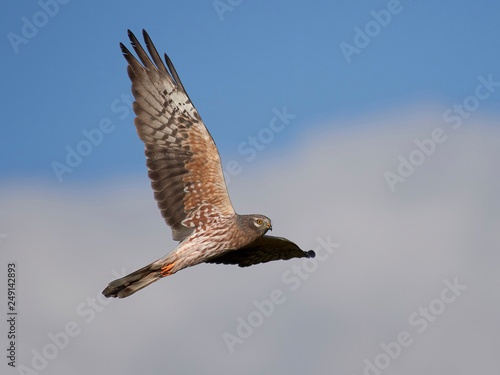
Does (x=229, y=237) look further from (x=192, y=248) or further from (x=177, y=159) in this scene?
(x=177, y=159)

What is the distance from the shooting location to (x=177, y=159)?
14352 millimetres

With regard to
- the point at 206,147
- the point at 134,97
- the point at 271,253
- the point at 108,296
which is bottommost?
the point at 271,253

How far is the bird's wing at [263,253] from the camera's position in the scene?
49.7ft

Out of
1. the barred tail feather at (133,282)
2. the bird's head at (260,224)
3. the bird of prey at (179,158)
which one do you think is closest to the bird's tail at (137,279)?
the barred tail feather at (133,282)

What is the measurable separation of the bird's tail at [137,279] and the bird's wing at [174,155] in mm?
910

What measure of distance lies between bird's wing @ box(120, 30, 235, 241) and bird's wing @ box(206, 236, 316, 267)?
108 cm

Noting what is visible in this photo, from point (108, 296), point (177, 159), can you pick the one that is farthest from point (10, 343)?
point (177, 159)

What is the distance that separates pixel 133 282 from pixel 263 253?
313 centimetres

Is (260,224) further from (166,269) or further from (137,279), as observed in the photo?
(137,279)

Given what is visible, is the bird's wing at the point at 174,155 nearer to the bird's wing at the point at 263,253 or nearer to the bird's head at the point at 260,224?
the bird's head at the point at 260,224

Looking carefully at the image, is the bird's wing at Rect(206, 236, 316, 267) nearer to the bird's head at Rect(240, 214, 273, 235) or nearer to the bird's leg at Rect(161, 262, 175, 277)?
the bird's head at Rect(240, 214, 273, 235)

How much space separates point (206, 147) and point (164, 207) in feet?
4.22

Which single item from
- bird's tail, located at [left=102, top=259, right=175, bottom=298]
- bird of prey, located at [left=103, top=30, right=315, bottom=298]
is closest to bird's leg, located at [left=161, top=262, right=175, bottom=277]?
bird's tail, located at [left=102, top=259, right=175, bottom=298]

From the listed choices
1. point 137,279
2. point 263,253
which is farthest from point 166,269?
point 263,253
